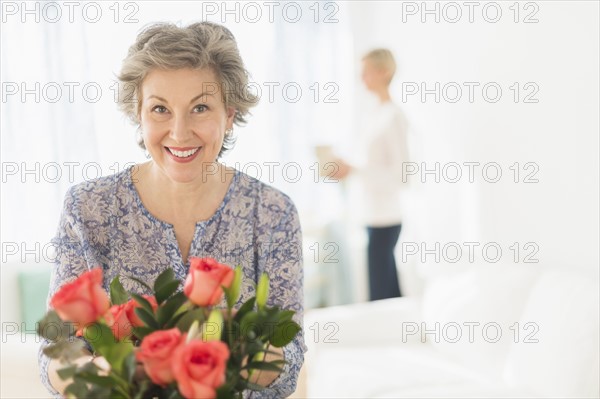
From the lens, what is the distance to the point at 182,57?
1437 mm

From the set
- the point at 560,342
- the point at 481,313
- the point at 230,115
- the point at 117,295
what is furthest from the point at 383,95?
the point at 117,295

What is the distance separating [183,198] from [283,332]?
682 mm

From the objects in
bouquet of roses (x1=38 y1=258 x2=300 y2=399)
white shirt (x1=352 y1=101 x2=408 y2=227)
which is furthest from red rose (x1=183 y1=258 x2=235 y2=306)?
white shirt (x1=352 y1=101 x2=408 y2=227)

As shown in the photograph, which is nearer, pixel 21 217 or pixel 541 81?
pixel 541 81

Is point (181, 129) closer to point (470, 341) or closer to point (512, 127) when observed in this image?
point (470, 341)

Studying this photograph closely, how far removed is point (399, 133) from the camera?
3.49 meters

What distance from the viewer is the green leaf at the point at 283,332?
0.94 meters

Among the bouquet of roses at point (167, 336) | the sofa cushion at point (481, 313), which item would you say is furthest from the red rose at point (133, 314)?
the sofa cushion at point (481, 313)

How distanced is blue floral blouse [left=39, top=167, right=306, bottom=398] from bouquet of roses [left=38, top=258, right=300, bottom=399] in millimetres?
516

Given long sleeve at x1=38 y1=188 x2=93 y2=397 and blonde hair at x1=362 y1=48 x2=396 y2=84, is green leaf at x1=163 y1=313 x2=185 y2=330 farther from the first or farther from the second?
→ blonde hair at x1=362 y1=48 x2=396 y2=84

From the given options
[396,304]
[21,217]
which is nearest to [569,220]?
[396,304]

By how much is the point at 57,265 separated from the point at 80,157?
7.45 feet

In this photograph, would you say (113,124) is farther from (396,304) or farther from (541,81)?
(541,81)

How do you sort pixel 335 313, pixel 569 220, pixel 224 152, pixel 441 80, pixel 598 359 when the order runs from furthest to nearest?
pixel 441 80 < pixel 335 313 < pixel 569 220 < pixel 598 359 < pixel 224 152
